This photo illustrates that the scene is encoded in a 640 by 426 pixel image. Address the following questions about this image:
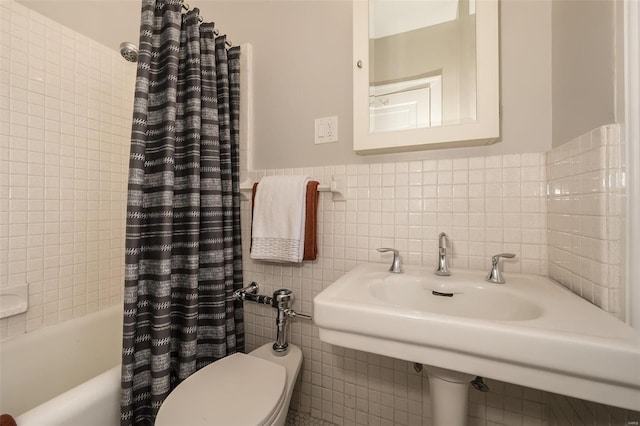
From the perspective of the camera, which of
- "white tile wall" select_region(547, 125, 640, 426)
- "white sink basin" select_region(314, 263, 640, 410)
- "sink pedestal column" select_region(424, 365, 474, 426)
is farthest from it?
"sink pedestal column" select_region(424, 365, 474, 426)

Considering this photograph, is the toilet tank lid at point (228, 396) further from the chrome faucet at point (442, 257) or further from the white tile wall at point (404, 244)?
the chrome faucet at point (442, 257)

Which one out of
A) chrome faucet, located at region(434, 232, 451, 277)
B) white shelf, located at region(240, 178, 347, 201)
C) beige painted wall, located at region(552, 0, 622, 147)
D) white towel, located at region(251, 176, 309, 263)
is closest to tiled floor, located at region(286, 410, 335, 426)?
white towel, located at region(251, 176, 309, 263)

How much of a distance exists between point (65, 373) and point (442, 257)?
162cm

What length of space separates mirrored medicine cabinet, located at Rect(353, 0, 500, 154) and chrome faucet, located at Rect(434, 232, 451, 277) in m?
0.33

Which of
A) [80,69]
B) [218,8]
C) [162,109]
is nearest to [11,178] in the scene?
[80,69]

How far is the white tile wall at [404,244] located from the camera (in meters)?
0.82

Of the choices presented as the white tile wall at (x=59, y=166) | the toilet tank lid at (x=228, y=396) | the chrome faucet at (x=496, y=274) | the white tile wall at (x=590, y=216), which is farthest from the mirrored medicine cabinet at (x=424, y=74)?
the white tile wall at (x=59, y=166)

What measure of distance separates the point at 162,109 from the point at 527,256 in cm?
134

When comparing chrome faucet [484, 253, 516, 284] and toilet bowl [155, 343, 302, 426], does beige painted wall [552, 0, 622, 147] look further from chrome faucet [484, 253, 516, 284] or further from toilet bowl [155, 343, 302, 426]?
toilet bowl [155, 343, 302, 426]

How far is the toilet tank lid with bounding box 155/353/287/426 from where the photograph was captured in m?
0.66

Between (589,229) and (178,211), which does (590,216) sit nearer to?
(589,229)

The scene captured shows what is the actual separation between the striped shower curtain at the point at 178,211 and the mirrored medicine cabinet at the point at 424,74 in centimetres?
61

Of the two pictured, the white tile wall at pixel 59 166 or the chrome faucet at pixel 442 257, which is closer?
the chrome faucet at pixel 442 257

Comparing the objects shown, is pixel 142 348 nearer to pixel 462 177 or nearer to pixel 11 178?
pixel 11 178
